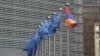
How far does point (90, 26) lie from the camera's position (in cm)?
8850

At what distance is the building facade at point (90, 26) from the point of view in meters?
88.2

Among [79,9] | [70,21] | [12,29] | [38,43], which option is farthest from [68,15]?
[79,9]

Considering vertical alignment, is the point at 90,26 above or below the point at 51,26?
below

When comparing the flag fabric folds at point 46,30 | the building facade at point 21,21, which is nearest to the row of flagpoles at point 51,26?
the flag fabric folds at point 46,30

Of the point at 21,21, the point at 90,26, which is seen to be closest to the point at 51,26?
the point at 21,21

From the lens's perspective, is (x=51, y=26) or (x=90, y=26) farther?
(x=90, y=26)

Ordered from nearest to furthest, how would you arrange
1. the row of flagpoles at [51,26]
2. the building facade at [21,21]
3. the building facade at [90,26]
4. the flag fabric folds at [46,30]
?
the row of flagpoles at [51,26] → the flag fabric folds at [46,30] → the building facade at [21,21] → the building facade at [90,26]

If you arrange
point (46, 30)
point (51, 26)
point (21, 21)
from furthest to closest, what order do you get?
1. point (21, 21)
2. point (46, 30)
3. point (51, 26)

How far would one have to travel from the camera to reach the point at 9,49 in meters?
84.1

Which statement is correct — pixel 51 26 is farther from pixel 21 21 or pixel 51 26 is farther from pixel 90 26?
pixel 90 26

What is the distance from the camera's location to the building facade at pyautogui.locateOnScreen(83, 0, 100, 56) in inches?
3474

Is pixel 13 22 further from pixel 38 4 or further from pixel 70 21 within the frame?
pixel 70 21

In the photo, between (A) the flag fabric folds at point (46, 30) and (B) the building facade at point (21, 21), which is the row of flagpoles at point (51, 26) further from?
(B) the building facade at point (21, 21)

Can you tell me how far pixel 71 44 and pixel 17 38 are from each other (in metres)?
12.1
